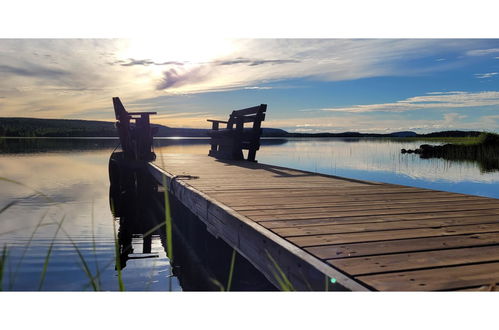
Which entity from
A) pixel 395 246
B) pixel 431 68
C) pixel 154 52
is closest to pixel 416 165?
pixel 431 68

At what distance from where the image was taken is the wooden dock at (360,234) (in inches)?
79.0

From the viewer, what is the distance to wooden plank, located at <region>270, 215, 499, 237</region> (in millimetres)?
2785

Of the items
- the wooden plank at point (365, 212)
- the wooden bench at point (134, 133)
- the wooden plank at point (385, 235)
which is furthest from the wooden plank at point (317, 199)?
the wooden bench at point (134, 133)

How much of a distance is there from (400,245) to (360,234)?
306 mm

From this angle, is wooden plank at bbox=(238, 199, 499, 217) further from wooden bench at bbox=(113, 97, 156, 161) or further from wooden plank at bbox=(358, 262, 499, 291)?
wooden bench at bbox=(113, 97, 156, 161)

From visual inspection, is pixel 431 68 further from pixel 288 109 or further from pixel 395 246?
pixel 395 246

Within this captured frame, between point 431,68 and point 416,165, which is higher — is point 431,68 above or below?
above

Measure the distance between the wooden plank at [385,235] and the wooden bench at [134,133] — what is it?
8074mm

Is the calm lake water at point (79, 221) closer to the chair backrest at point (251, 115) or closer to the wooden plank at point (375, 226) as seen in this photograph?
the wooden plank at point (375, 226)

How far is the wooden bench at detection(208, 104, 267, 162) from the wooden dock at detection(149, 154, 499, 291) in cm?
483
